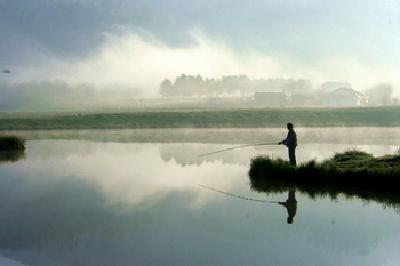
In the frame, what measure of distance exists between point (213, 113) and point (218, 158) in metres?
58.5

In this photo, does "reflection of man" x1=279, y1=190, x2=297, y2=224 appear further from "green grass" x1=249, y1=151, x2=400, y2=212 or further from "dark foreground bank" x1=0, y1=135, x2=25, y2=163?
"dark foreground bank" x1=0, y1=135, x2=25, y2=163

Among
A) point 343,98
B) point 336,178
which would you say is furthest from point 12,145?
point 343,98

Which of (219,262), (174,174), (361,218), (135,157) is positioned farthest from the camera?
(135,157)

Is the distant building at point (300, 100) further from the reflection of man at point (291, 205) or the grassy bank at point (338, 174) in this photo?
the reflection of man at point (291, 205)

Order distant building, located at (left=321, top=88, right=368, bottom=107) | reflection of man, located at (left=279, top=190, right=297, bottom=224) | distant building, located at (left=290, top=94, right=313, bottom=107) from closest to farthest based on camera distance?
reflection of man, located at (left=279, top=190, right=297, bottom=224)
distant building, located at (left=321, top=88, right=368, bottom=107)
distant building, located at (left=290, top=94, right=313, bottom=107)

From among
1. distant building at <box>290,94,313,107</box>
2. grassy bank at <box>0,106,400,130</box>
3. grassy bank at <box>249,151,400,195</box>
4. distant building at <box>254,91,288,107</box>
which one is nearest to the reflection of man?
grassy bank at <box>249,151,400,195</box>

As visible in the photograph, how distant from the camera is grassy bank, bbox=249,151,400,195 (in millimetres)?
18656

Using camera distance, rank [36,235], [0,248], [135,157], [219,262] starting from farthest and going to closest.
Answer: [135,157]
[36,235]
[0,248]
[219,262]

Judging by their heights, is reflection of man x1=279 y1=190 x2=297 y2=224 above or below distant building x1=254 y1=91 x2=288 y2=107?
below

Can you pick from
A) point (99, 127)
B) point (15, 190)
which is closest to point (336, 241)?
point (15, 190)

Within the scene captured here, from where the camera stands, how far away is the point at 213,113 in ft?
294

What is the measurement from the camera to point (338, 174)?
65.3 ft

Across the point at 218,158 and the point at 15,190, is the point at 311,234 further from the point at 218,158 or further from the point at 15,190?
the point at 218,158

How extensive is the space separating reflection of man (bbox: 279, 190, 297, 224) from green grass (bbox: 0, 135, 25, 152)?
88.7 ft
